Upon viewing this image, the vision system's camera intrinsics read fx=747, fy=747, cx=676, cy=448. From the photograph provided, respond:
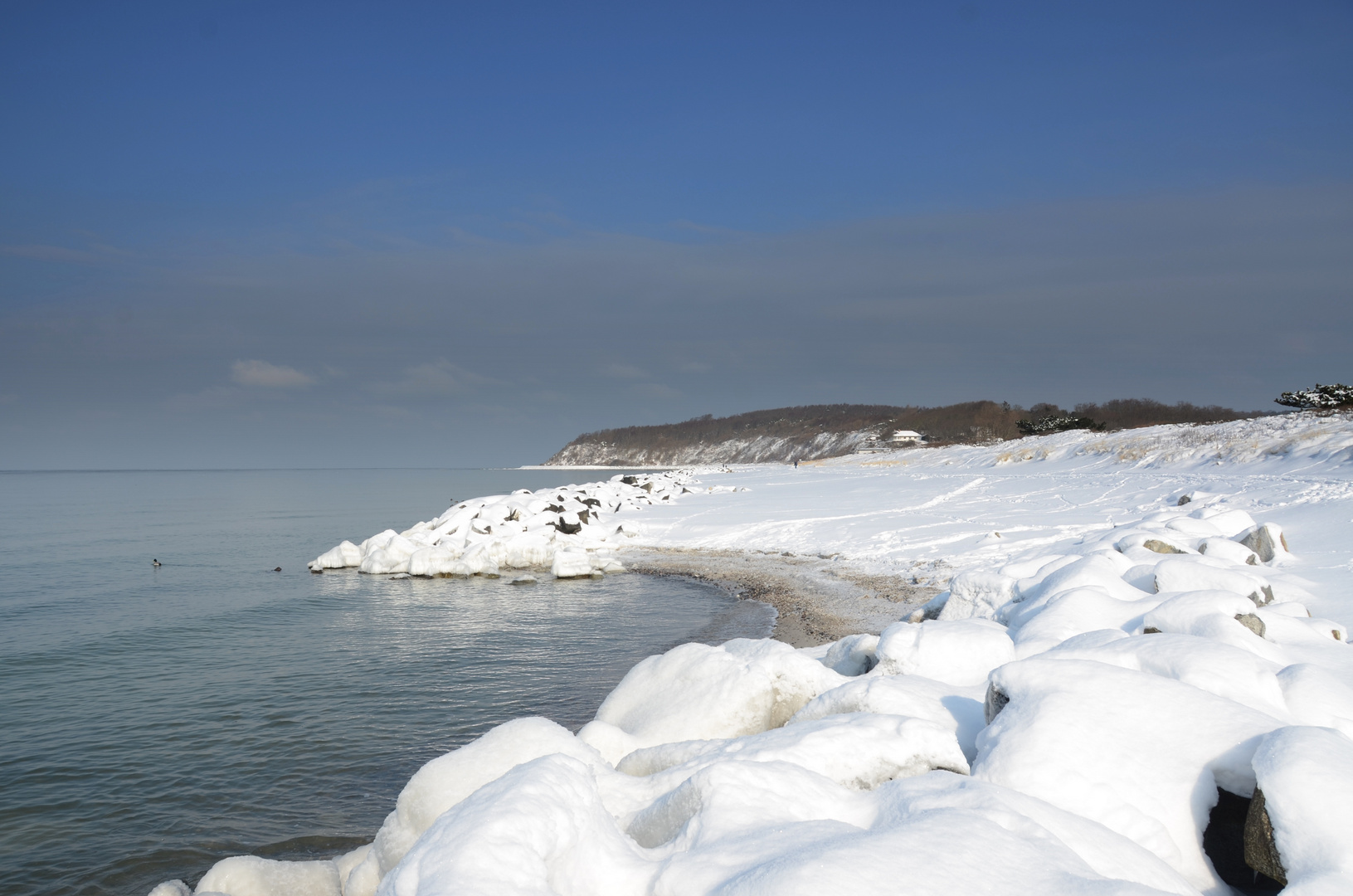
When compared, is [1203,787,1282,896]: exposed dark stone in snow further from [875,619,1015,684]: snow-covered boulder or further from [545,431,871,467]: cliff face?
[545,431,871,467]: cliff face

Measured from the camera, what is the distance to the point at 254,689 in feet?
39.5

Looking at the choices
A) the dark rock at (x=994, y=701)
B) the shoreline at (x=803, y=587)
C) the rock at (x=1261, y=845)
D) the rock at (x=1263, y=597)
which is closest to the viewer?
the rock at (x=1261, y=845)

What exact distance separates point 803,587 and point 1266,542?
30.5 ft

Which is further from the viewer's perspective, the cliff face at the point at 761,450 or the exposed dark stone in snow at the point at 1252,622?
the cliff face at the point at 761,450

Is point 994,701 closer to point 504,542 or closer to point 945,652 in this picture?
point 945,652

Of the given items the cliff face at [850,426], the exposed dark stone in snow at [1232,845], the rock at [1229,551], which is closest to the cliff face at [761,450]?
the cliff face at [850,426]

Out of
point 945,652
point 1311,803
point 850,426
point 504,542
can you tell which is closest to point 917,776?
point 1311,803

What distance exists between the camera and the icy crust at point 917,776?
3.47 meters

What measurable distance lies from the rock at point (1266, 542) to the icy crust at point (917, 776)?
4915mm

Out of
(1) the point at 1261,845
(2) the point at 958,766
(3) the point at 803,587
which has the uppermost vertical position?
(2) the point at 958,766

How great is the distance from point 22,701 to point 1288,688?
53.1ft

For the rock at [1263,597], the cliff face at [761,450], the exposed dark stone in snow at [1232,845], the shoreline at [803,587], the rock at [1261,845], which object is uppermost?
the cliff face at [761,450]

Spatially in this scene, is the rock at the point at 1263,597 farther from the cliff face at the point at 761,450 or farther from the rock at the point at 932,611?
the cliff face at the point at 761,450

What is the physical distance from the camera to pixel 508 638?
1491 cm
